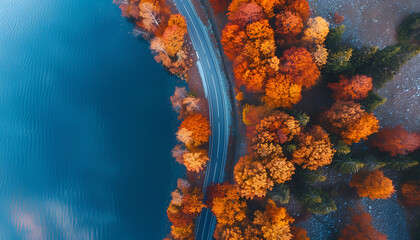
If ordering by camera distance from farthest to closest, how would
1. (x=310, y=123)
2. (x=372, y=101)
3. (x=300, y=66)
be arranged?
(x=310, y=123)
(x=300, y=66)
(x=372, y=101)

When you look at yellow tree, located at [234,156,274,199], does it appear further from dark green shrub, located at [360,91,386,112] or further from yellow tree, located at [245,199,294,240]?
dark green shrub, located at [360,91,386,112]

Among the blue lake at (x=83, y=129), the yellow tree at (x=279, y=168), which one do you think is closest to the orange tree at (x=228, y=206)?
the yellow tree at (x=279, y=168)

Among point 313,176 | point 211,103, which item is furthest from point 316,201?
point 211,103

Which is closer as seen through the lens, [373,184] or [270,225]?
[373,184]

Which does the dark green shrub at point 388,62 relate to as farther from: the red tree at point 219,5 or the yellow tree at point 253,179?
the red tree at point 219,5

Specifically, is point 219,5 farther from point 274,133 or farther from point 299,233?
point 299,233
